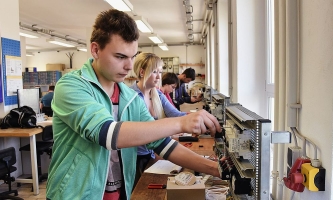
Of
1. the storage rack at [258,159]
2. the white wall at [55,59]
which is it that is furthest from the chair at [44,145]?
the white wall at [55,59]

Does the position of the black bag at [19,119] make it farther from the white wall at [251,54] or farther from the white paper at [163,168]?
the white wall at [251,54]

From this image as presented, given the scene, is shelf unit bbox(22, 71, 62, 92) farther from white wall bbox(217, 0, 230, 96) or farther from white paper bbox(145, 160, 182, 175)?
white paper bbox(145, 160, 182, 175)

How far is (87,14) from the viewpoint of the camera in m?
6.15

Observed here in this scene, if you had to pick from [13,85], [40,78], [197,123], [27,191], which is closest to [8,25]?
[13,85]

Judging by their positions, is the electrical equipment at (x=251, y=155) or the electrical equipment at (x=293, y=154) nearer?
the electrical equipment at (x=251, y=155)

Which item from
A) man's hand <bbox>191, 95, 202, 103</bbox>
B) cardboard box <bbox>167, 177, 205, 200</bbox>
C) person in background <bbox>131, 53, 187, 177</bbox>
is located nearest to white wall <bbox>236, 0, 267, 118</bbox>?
person in background <bbox>131, 53, 187, 177</bbox>

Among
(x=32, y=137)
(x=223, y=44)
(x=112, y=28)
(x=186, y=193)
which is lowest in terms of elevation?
(x=32, y=137)

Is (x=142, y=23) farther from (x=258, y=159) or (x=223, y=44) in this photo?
(x=258, y=159)

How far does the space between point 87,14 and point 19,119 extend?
137 inches

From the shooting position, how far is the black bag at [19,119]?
11.2 ft

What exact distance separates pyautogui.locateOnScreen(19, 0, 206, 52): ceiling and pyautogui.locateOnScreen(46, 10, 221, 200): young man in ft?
12.7

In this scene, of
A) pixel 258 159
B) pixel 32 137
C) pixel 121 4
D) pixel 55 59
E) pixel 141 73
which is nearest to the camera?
pixel 258 159

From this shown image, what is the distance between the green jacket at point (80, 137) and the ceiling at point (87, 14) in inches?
158

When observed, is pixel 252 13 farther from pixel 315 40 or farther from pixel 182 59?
pixel 182 59
